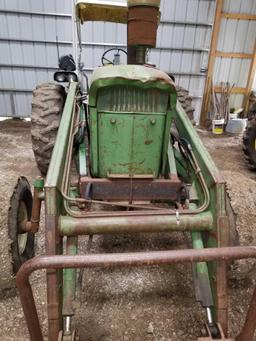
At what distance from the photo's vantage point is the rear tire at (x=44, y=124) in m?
2.87

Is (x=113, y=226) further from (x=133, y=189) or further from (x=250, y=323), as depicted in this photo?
(x=250, y=323)

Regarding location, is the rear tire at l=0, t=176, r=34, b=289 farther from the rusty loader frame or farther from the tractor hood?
the tractor hood

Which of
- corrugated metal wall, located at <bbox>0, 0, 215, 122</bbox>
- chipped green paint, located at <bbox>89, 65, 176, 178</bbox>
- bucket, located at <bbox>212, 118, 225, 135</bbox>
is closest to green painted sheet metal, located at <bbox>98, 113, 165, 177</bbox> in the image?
chipped green paint, located at <bbox>89, 65, 176, 178</bbox>

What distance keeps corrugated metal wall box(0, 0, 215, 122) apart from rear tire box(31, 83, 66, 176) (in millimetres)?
4112

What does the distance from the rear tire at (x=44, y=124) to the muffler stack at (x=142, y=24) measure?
1.21 meters

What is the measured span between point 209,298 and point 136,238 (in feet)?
3.62

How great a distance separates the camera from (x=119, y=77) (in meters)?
1.59

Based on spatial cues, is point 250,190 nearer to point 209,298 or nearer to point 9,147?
point 209,298

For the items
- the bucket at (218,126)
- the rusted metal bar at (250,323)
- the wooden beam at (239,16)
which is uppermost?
the wooden beam at (239,16)

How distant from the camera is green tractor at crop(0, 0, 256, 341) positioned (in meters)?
1.26

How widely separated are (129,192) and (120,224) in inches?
20.4

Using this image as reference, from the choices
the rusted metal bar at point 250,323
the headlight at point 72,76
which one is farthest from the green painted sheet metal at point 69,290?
the headlight at point 72,76

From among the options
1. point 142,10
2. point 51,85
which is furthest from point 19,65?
point 142,10

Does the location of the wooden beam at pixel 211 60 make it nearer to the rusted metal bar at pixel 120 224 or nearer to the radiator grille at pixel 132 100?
the radiator grille at pixel 132 100
